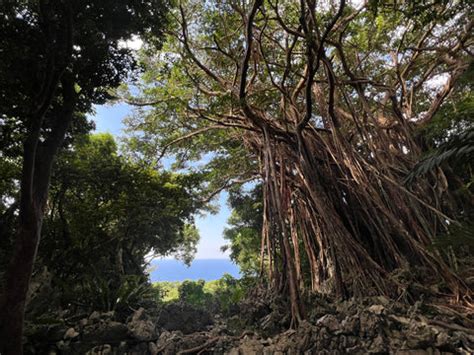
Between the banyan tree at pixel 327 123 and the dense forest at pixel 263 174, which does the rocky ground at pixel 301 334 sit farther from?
the banyan tree at pixel 327 123

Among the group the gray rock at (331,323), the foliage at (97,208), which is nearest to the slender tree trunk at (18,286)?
the foliage at (97,208)

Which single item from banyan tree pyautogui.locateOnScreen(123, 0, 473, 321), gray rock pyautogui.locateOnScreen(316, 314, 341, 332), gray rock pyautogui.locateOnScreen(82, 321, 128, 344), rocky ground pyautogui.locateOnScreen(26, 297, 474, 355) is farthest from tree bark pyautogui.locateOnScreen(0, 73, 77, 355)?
gray rock pyautogui.locateOnScreen(316, 314, 341, 332)

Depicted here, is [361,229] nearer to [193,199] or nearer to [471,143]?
[471,143]

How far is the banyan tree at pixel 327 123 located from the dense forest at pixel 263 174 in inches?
1.0

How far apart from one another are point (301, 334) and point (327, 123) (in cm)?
297

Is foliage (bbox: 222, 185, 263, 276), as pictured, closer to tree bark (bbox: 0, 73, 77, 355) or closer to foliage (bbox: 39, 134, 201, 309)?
foliage (bbox: 39, 134, 201, 309)

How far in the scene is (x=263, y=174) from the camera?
3932 millimetres

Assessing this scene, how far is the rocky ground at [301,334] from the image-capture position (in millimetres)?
1801

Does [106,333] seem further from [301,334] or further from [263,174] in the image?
[263,174]

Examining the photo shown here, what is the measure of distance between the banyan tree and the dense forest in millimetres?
26

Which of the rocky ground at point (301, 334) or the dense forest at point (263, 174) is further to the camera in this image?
the dense forest at point (263, 174)

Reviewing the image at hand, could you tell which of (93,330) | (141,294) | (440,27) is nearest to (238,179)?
(141,294)

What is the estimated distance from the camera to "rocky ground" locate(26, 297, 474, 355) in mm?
1801

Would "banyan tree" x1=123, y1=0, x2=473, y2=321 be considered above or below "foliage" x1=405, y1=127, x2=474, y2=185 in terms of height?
above
